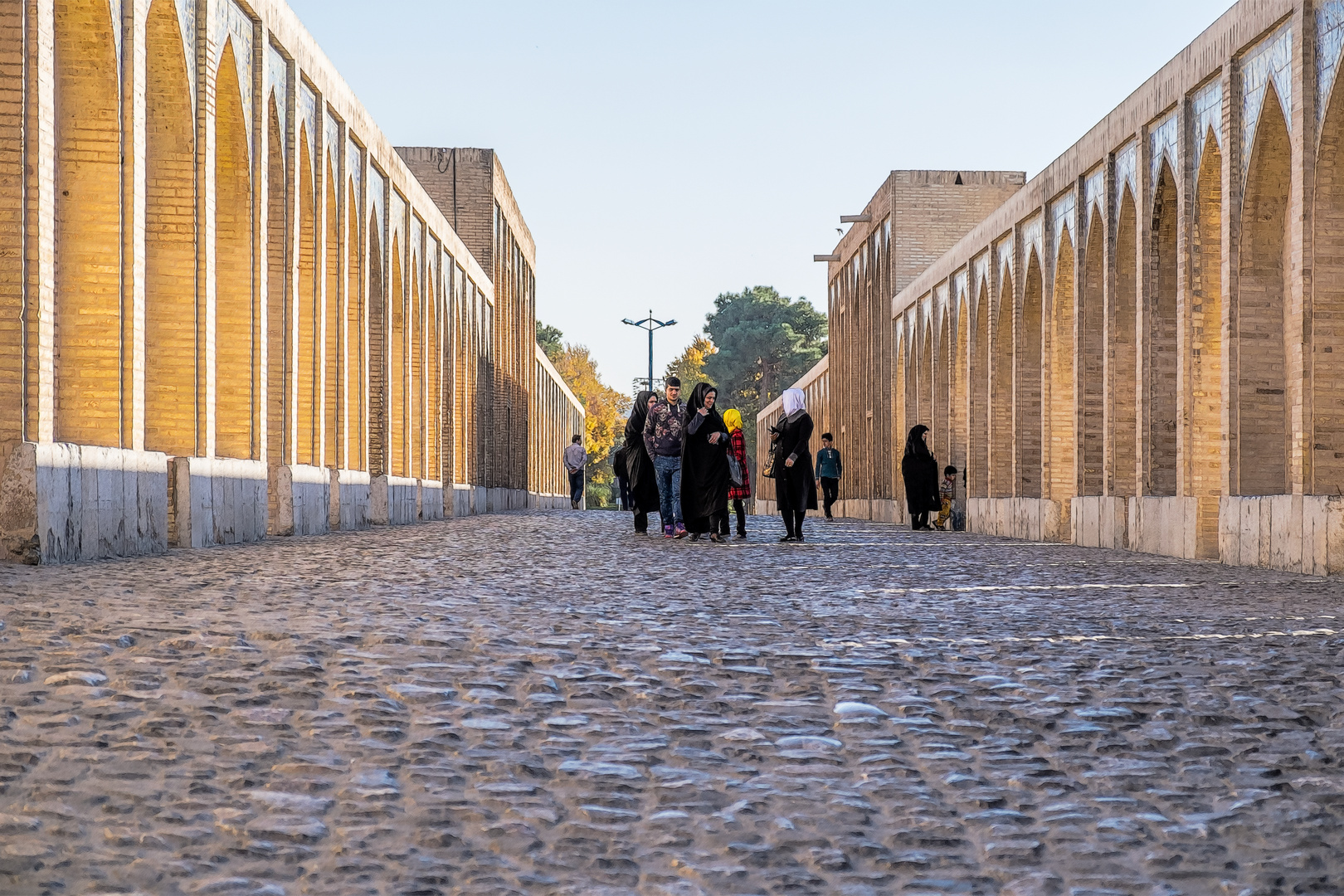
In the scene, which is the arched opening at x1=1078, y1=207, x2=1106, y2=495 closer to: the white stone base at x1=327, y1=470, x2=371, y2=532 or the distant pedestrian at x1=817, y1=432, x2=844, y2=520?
the white stone base at x1=327, y1=470, x2=371, y2=532

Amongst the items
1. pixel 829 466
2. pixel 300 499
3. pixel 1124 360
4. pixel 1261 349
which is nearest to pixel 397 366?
pixel 829 466

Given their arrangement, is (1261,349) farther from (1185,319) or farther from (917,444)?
(917,444)

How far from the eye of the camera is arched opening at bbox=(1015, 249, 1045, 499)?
2261 centimetres

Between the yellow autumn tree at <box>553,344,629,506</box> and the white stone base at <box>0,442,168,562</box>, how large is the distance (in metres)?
81.9

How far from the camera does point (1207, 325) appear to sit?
15203mm

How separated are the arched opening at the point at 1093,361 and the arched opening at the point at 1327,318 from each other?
6.46m

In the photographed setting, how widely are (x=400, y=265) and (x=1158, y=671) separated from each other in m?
21.8

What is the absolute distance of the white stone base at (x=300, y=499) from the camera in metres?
16.8

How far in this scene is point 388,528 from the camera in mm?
21062

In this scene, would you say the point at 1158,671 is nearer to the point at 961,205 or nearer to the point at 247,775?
the point at 247,775

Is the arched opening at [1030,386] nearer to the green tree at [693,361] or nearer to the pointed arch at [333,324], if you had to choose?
the pointed arch at [333,324]

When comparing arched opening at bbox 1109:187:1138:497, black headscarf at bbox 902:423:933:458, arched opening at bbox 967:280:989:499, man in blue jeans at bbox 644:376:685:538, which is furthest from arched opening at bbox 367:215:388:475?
arched opening at bbox 1109:187:1138:497

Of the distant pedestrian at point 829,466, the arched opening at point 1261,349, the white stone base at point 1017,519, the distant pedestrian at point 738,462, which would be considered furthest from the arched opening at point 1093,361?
the distant pedestrian at point 829,466

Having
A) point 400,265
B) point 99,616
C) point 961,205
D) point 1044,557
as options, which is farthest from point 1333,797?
point 961,205
